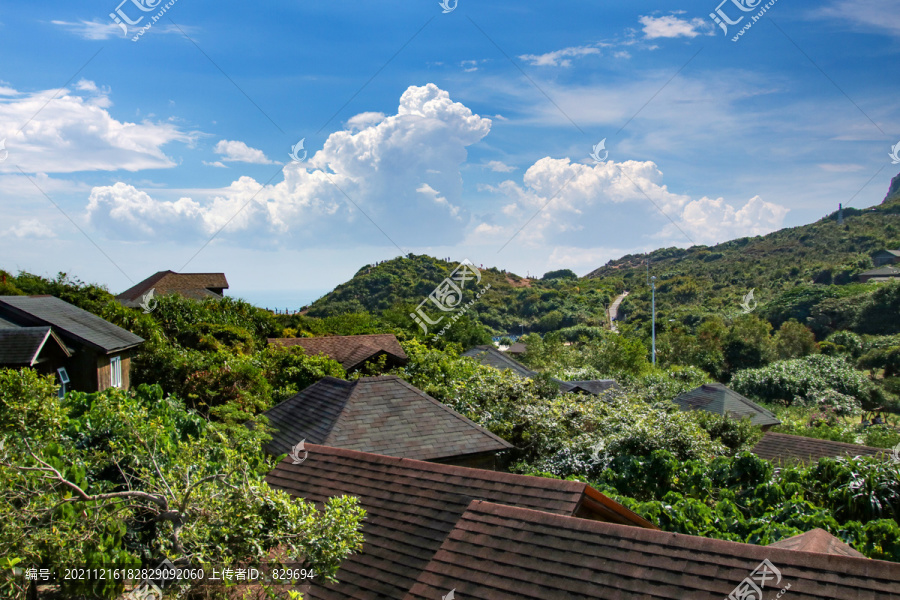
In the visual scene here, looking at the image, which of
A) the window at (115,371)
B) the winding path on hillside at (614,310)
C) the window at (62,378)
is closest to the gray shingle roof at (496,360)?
the window at (115,371)

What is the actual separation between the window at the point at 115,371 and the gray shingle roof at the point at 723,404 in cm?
2477

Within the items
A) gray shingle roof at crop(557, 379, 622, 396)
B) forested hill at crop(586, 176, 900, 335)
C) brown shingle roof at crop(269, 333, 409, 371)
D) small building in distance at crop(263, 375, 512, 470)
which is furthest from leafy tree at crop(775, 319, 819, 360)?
small building in distance at crop(263, 375, 512, 470)

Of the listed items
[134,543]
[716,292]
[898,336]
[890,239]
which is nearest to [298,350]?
[134,543]

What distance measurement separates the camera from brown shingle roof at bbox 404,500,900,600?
4.79 m

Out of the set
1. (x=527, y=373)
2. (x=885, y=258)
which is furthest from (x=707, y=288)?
(x=527, y=373)

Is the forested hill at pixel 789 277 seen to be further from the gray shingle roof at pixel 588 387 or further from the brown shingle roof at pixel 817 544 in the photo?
the brown shingle roof at pixel 817 544

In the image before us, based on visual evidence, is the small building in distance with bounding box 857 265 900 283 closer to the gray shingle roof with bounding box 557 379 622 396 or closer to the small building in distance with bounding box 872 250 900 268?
the small building in distance with bounding box 872 250 900 268

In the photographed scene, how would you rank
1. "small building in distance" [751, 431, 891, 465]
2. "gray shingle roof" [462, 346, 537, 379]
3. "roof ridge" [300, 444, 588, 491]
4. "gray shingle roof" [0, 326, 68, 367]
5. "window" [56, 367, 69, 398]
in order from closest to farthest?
"roof ridge" [300, 444, 588, 491]
"gray shingle roof" [0, 326, 68, 367]
"window" [56, 367, 69, 398]
"small building in distance" [751, 431, 891, 465]
"gray shingle roof" [462, 346, 537, 379]

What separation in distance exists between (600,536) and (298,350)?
73.2 ft

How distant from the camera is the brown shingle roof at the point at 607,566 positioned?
479 centimetres

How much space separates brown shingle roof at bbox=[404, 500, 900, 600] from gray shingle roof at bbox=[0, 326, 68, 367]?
14832 mm

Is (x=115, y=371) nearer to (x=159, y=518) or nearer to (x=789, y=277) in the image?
(x=159, y=518)

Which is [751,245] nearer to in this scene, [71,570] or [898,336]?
[898,336]

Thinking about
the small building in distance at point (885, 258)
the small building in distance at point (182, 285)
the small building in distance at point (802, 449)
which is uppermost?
the small building in distance at point (885, 258)
